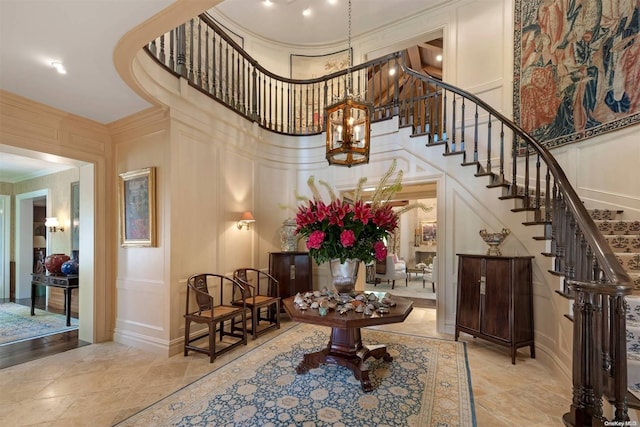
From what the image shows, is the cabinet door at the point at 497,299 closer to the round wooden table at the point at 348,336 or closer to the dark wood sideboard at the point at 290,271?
the round wooden table at the point at 348,336

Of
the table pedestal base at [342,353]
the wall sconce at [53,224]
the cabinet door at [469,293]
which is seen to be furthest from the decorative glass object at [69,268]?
the cabinet door at [469,293]

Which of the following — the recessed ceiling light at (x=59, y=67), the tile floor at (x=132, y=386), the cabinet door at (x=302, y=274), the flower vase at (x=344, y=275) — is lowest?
the tile floor at (x=132, y=386)

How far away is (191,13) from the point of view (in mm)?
1978

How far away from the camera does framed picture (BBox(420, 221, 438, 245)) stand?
11.3 m

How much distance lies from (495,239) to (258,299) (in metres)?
3.22

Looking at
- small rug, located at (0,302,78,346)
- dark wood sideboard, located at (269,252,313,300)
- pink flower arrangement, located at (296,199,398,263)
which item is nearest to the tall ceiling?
pink flower arrangement, located at (296,199,398,263)

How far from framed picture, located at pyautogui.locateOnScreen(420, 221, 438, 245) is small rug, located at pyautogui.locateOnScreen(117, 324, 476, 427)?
830 cm

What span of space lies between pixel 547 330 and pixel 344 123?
3152 mm

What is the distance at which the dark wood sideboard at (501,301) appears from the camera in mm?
3315

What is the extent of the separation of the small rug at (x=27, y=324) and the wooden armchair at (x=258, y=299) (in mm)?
2694

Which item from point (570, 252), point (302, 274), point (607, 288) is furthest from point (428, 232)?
point (607, 288)

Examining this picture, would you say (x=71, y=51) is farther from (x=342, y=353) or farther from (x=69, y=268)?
(x=69, y=268)

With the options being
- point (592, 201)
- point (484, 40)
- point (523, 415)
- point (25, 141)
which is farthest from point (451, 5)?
point (25, 141)

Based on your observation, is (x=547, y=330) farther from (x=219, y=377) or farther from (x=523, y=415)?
(x=219, y=377)
